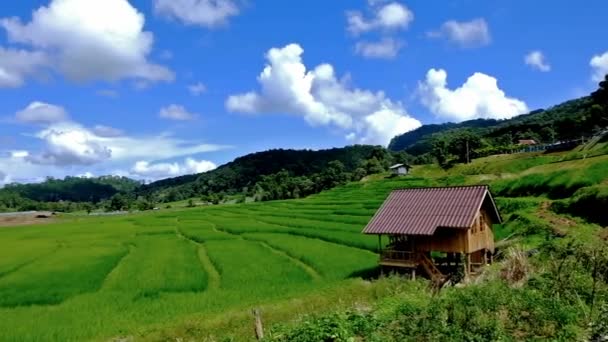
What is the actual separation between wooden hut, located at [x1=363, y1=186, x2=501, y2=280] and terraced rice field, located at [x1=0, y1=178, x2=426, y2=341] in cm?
252

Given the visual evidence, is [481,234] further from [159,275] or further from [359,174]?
[359,174]

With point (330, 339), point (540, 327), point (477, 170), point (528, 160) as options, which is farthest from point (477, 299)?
point (477, 170)

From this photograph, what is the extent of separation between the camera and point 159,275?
2409cm

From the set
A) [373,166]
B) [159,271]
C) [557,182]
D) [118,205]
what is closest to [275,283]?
[159,271]

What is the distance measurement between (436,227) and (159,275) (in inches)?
574

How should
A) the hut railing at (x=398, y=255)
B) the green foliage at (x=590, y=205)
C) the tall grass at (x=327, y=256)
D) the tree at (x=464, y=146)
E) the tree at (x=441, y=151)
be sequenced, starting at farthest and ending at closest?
the tree at (x=441, y=151)
the tree at (x=464, y=146)
the green foliage at (x=590, y=205)
the tall grass at (x=327, y=256)
the hut railing at (x=398, y=255)

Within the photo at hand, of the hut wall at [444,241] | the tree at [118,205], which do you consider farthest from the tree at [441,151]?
the tree at [118,205]

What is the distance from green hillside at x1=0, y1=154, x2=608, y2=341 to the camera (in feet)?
38.0

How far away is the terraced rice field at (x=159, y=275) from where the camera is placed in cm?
1703

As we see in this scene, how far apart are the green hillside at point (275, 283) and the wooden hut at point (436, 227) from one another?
76.1 inches

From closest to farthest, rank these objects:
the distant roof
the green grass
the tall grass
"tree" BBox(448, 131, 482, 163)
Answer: the distant roof
the green grass
the tall grass
"tree" BBox(448, 131, 482, 163)

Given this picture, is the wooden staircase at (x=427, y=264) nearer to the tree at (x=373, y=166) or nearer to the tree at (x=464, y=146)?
the tree at (x=464, y=146)

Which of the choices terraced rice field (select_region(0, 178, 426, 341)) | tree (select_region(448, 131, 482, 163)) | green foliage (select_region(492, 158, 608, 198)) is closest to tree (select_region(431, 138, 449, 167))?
tree (select_region(448, 131, 482, 163))

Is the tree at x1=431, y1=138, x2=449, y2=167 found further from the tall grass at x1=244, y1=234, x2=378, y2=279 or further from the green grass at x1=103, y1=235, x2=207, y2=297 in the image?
the green grass at x1=103, y1=235, x2=207, y2=297
